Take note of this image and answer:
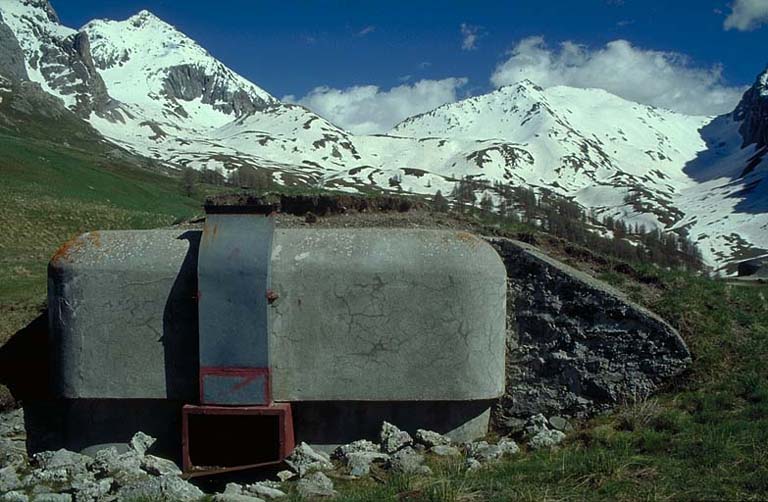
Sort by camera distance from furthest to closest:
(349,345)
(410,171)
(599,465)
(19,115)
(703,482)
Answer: (410,171) < (19,115) < (349,345) < (599,465) < (703,482)

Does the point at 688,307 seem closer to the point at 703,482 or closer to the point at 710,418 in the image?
the point at 710,418

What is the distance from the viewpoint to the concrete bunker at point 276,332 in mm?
10969

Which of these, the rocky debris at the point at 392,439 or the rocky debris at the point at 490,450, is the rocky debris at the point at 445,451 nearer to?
the rocky debris at the point at 490,450

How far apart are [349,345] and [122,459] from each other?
4037mm

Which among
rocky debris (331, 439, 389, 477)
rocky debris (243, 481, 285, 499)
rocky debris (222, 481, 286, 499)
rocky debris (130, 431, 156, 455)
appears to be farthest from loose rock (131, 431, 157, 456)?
rocky debris (331, 439, 389, 477)

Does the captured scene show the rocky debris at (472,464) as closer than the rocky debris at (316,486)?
No

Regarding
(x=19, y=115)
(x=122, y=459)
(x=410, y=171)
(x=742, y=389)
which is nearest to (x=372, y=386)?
(x=122, y=459)

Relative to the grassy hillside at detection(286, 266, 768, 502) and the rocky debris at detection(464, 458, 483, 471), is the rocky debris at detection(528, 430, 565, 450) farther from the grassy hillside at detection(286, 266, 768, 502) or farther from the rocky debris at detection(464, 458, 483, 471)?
the rocky debris at detection(464, 458, 483, 471)

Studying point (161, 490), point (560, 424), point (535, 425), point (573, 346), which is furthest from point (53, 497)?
point (573, 346)

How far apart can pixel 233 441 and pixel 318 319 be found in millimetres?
3024

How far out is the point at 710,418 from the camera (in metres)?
9.80

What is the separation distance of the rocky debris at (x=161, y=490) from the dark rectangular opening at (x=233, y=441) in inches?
87.6

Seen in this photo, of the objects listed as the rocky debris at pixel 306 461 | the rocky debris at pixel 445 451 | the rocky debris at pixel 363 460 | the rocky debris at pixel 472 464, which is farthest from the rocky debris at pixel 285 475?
the rocky debris at pixel 472 464

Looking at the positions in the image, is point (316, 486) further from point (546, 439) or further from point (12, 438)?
point (12, 438)
